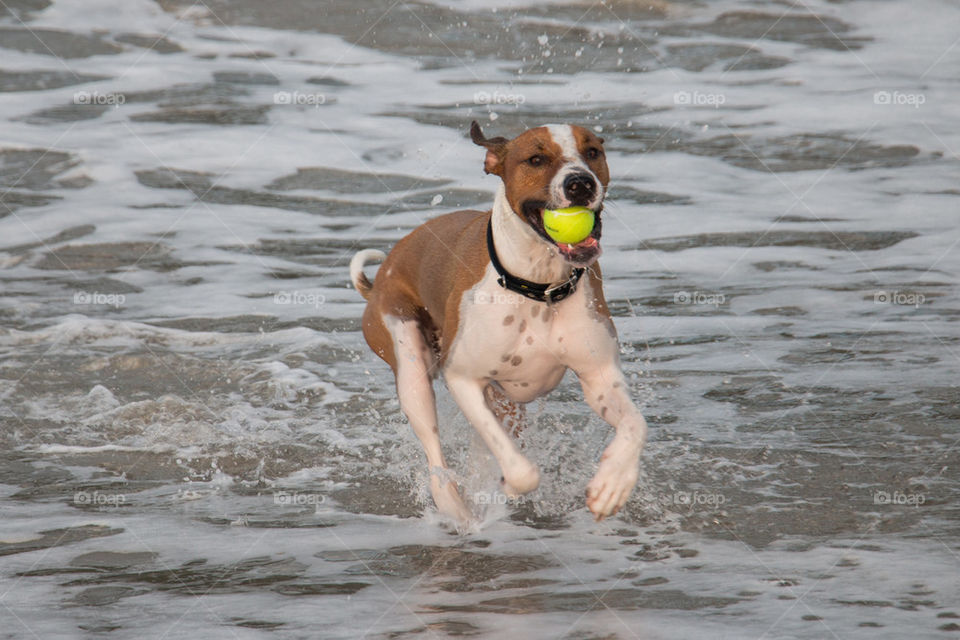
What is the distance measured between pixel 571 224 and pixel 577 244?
0.08m

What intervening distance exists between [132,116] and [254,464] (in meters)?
9.30

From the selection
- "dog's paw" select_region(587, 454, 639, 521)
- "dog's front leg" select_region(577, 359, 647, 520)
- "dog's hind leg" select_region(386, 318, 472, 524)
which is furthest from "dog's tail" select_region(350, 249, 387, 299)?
"dog's paw" select_region(587, 454, 639, 521)

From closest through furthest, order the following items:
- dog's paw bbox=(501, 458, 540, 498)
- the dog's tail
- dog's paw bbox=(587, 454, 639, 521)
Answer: dog's paw bbox=(587, 454, 639, 521) → dog's paw bbox=(501, 458, 540, 498) → the dog's tail

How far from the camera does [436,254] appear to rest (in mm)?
5711

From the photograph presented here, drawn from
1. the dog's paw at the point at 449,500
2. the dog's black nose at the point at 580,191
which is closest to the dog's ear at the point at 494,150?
the dog's black nose at the point at 580,191

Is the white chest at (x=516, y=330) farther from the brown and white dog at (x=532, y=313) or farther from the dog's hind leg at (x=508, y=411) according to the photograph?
the dog's hind leg at (x=508, y=411)

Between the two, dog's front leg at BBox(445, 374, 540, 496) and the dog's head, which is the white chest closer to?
dog's front leg at BBox(445, 374, 540, 496)

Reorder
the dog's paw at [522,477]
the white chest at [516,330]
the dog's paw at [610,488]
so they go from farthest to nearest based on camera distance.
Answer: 1. the white chest at [516,330]
2. the dog's paw at [522,477]
3. the dog's paw at [610,488]

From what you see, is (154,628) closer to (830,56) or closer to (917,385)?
(917,385)

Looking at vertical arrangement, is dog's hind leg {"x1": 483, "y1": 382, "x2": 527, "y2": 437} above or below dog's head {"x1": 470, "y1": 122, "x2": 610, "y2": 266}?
below

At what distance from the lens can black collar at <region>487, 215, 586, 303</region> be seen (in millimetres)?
5027

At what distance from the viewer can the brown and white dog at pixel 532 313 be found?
478 centimetres

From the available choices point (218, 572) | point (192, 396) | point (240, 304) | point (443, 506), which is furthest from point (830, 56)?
point (218, 572)

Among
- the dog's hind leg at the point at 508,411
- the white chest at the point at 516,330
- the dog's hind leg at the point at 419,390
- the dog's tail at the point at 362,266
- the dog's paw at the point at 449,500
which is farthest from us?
the dog's tail at the point at 362,266
